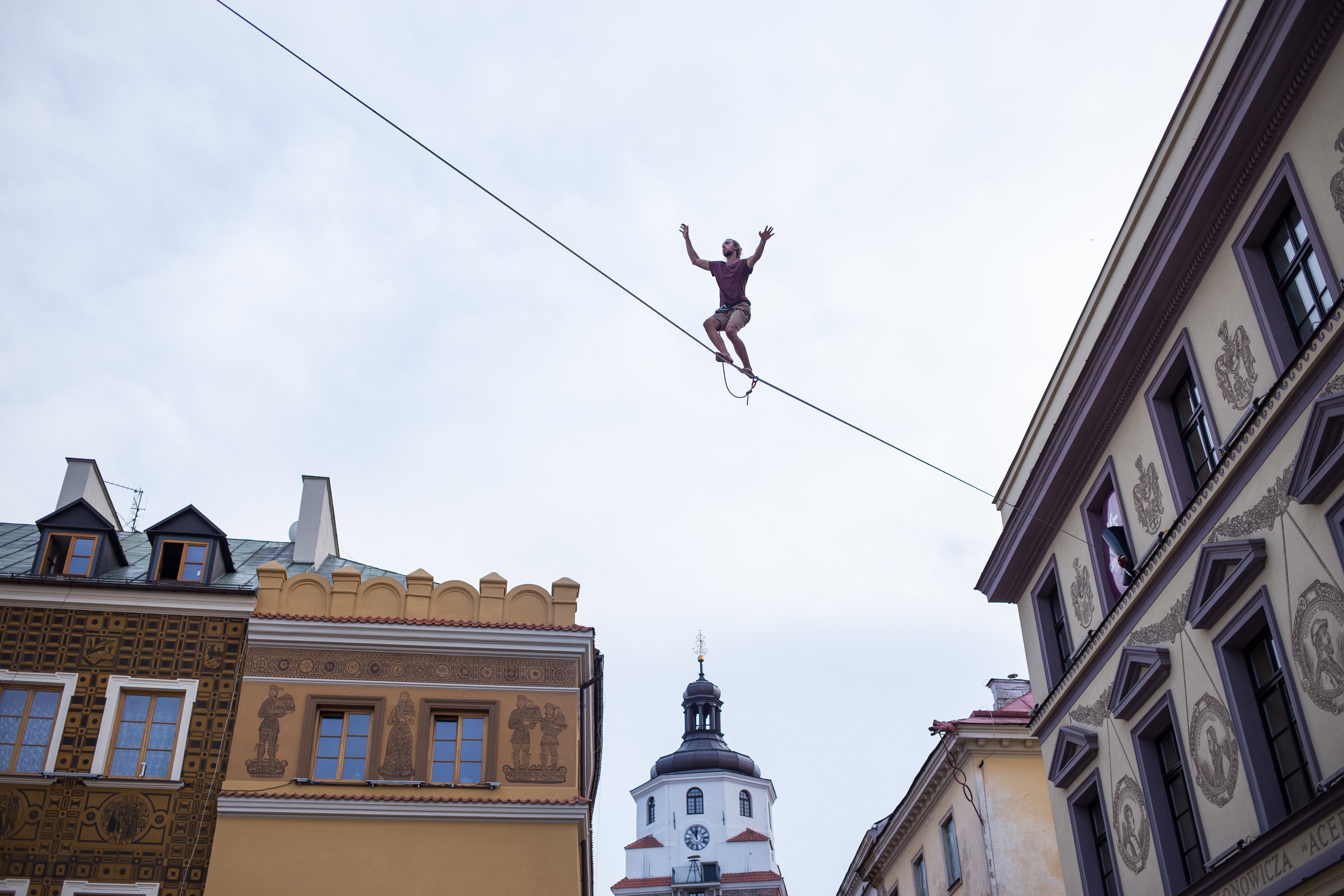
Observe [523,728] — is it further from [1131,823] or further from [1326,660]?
[1326,660]

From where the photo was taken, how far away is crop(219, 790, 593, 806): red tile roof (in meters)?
17.1

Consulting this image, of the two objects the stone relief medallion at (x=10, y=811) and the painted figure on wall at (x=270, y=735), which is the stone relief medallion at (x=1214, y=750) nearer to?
the painted figure on wall at (x=270, y=735)

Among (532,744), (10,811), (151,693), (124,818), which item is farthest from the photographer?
(532,744)

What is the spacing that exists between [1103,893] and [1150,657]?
379cm

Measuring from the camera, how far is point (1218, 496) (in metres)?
11.7

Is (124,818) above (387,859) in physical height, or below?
above

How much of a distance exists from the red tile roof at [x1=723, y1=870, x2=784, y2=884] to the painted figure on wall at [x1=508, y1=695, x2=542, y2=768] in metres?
60.5

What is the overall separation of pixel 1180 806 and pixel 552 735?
890cm

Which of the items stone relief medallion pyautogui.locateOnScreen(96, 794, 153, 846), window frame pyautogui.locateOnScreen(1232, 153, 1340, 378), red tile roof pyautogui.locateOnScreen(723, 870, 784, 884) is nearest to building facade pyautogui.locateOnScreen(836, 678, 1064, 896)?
window frame pyautogui.locateOnScreen(1232, 153, 1340, 378)

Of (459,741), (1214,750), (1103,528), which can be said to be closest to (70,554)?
(459,741)

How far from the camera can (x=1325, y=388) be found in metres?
9.81

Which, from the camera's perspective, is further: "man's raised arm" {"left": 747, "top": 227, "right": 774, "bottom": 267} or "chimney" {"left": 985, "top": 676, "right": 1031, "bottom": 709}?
"chimney" {"left": 985, "top": 676, "right": 1031, "bottom": 709}

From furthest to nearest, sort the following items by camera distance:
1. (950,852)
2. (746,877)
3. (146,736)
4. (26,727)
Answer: (746,877)
(950,852)
(146,736)
(26,727)

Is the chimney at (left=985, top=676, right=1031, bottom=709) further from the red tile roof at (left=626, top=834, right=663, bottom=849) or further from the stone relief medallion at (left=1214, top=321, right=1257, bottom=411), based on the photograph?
the red tile roof at (left=626, top=834, right=663, bottom=849)
